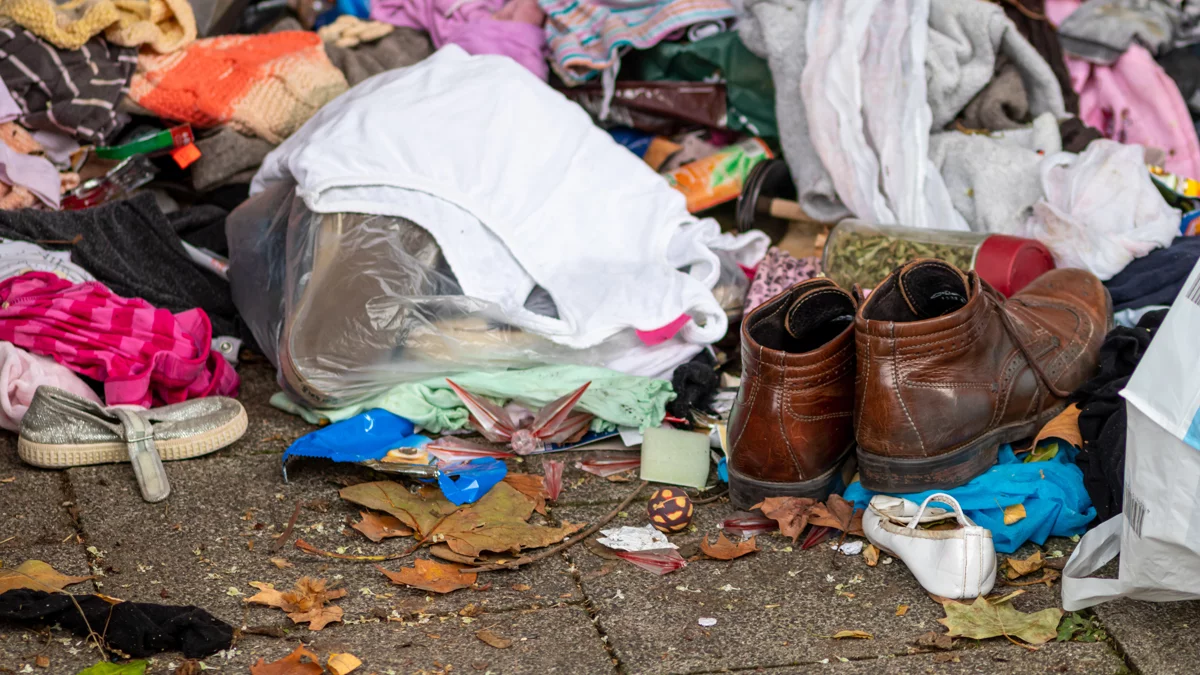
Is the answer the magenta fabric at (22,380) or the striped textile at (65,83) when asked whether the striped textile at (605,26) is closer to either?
the striped textile at (65,83)

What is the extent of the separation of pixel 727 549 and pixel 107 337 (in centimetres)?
160

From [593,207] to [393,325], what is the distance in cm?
68

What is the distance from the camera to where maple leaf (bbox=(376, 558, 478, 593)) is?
2043 mm

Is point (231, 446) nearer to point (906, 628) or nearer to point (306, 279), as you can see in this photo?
point (306, 279)

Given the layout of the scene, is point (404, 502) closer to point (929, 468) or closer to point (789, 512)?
point (789, 512)

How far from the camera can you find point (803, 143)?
12.1ft

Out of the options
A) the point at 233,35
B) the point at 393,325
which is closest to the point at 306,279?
the point at 393,325

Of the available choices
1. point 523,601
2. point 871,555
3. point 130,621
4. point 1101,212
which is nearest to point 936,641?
point 871,555

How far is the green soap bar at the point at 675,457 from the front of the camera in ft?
8.14

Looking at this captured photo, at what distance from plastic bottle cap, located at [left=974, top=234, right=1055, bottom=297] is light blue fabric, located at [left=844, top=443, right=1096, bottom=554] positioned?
2.73 ft

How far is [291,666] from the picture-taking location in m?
1.78

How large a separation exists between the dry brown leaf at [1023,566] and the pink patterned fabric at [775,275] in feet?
4.11

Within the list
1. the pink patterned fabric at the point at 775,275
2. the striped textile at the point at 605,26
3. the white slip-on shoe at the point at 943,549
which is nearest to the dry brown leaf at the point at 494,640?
the white slip-on shoe at the point at 943,549

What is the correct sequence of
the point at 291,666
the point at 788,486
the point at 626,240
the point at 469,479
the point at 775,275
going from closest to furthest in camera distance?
the point at 291,666
the point at 788,486
the point at 469,479
the point at 626,240
the point at 775,275
